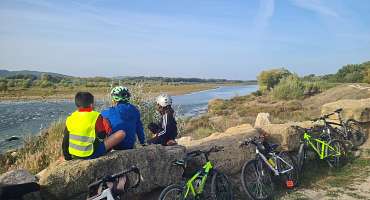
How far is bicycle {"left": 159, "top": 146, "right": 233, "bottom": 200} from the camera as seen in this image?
625 cm

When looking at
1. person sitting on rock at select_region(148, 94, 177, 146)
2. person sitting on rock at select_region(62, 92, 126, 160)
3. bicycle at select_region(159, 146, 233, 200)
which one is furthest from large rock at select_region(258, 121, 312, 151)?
person sitting on rock at select_region(62, 92, 126, 160)

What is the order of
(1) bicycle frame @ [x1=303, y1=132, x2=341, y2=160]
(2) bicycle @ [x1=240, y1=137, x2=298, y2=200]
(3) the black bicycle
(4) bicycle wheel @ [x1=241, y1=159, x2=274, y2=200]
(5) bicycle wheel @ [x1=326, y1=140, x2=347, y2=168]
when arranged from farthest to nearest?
(5) bicycle wheel @ [x1=326, y1=140, x2=347, y2=168], (1) bicycle frame @ [x1=303, y1=132, x2=341, y2=160], (2) bicycle @ [x1=240, y1=137, x2=298, y2=200], (4) bicycle wheel @ [x1=241, y1=159, x2=274, y2=200], (3) the black bicycle

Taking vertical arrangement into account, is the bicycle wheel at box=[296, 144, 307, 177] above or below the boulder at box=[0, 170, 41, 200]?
below

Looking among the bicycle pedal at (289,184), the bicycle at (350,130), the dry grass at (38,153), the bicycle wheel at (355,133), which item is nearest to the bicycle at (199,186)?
the bicycle pedal at (289,184)

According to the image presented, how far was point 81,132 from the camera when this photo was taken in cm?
579

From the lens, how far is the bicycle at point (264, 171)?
26.4 ft

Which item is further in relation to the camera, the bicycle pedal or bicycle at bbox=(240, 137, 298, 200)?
the bicycle pedal

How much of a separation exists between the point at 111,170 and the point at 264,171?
3338 mm

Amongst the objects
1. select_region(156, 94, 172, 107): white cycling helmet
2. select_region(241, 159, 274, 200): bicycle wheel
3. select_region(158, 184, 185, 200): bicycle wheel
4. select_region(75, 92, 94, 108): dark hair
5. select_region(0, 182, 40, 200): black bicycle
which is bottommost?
select_region(241, 159, 274, 200): bicycle wheel

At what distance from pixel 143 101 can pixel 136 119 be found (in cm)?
651

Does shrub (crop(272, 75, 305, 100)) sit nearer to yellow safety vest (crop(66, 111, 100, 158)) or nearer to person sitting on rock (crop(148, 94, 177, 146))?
person sitting on rock (crop(148, 94, 177, 146))

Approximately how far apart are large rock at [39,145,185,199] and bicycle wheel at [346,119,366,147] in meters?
7.30

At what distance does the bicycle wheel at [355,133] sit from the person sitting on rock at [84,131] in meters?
8.87

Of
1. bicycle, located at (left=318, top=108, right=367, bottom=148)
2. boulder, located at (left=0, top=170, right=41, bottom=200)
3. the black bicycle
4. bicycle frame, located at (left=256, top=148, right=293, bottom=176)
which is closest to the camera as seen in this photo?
the black bicycle
